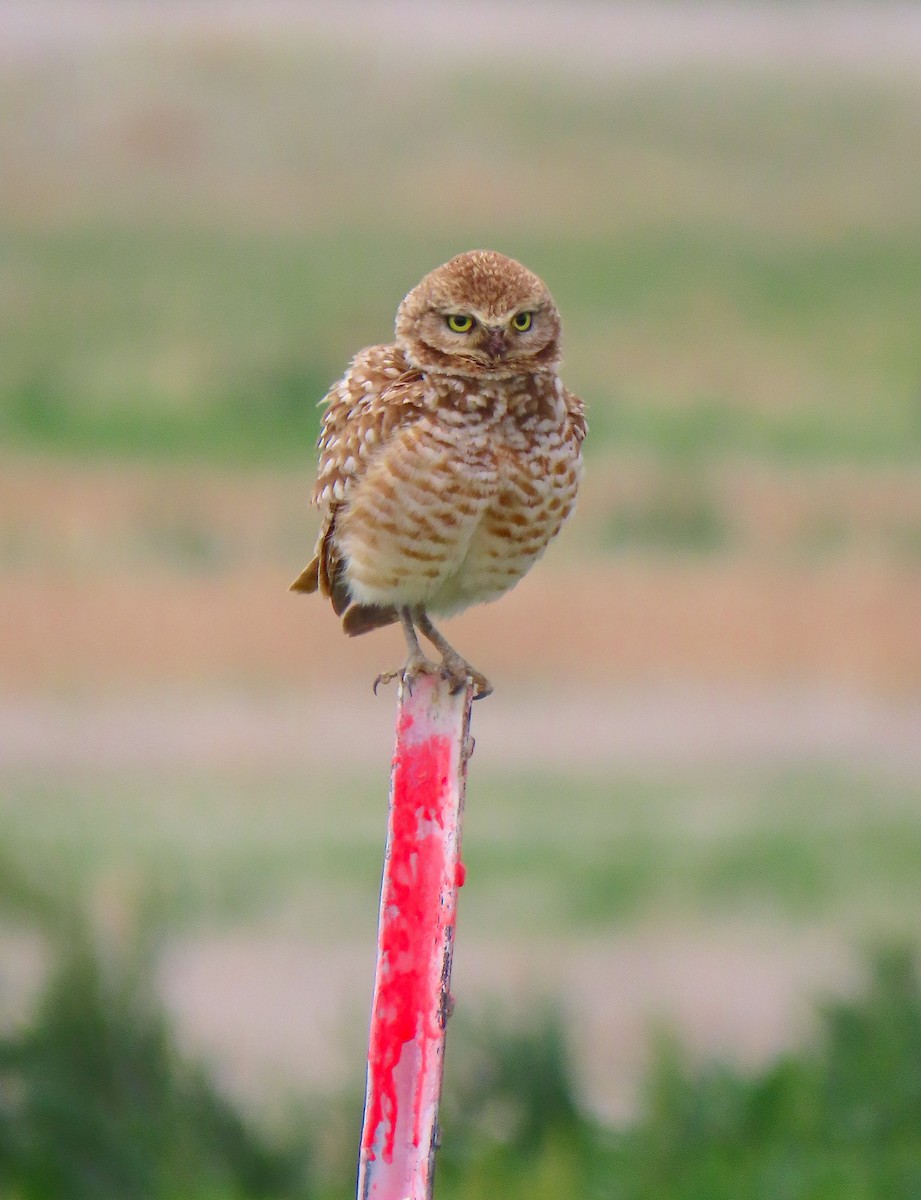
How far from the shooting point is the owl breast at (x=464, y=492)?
230 centimetres

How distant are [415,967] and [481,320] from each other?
95 centimetres

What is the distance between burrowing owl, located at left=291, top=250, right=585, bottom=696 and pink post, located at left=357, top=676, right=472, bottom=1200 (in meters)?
0.57

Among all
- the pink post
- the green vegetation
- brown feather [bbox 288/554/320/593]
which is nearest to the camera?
the pink post

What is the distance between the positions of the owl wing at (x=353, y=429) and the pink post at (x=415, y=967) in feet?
2.54

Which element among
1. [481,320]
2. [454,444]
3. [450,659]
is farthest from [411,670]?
[481,320]

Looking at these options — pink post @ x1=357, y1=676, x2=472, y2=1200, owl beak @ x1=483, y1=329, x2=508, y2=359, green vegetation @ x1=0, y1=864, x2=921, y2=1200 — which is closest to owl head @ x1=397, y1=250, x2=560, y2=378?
owl beak @ x1=483, y1=329, x2=508, y2=359

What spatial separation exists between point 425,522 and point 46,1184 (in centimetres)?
213

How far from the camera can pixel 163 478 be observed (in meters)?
6.91

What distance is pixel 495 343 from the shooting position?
7.38ft

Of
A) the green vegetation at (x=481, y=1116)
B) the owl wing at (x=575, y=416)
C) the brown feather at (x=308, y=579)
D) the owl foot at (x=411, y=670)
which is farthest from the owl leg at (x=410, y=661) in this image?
the green vegetation at (x=481, y=1116)

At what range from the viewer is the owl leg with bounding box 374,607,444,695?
2068 millimetres

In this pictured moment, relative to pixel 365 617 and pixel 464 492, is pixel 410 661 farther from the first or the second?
pixel 365 617

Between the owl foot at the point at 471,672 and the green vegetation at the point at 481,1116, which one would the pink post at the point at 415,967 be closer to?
the owl foot at the point at 471,672

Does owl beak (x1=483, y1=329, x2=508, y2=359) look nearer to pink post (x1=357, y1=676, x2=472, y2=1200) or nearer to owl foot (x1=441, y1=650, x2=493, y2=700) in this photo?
owl foot (x1=441, y1=650, x2=493, y2=700)
